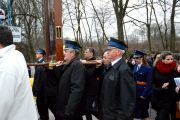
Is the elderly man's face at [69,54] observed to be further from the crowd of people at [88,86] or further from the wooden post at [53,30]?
the wooden post at [53,30]

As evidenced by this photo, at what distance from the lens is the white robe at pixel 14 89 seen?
11.4 ft

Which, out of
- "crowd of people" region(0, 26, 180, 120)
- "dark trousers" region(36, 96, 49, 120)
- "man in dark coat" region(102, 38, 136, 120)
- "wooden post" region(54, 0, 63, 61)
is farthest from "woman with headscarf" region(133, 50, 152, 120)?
"man in dark coat" region(102, 38, 136, 120)

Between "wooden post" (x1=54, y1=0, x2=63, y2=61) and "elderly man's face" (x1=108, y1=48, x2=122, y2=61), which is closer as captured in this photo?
"elderly man's face" (x1=108, y1=48, x2=122, y2=61)

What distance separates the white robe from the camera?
3463mm

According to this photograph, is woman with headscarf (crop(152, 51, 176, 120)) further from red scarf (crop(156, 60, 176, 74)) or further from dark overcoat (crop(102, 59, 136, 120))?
dark overcoat (crop(102, 59, 136, 120))

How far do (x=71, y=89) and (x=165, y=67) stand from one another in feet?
8.05

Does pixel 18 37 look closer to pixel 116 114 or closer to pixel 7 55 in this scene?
pixel 116 114

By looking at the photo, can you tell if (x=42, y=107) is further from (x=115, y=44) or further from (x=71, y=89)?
(x=115, y=44)

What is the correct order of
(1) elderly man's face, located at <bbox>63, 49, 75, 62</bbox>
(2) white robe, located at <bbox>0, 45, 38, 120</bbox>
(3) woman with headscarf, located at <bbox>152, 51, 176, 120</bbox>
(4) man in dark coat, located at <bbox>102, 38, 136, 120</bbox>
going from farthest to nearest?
(3) woman with headscarf, located at <bbox>152, 51, 176, 120</bbox>, (1) elderly man's face, located at <bbox>63, 49, 75, 62</bbox>, (4) man in dark coat, located at <bbox>102, 38, 136, 120</bbox>, (2) white robe, located at <bbox>0, 45, 38, 120</bbox>

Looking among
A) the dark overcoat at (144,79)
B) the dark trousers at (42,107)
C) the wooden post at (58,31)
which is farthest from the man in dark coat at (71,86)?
the dark overcoat at (144,79)

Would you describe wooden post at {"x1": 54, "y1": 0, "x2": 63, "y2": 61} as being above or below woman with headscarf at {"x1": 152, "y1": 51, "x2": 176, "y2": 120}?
above

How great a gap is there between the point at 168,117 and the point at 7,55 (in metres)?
5.22

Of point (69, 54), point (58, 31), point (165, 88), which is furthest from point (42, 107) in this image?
point (165, 88)

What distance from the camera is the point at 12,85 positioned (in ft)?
11.4
